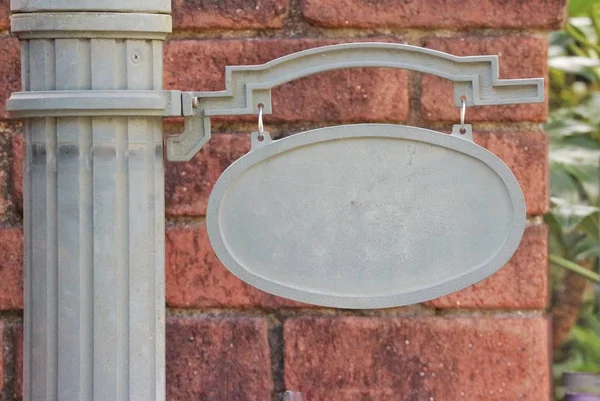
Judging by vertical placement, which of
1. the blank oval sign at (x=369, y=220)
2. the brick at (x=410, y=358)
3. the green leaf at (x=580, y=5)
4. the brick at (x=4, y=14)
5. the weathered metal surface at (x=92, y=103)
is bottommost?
the brick at (x=410, y=358)

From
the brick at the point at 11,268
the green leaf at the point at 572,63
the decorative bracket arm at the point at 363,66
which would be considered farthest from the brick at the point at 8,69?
the green leaf at the point at 572,63

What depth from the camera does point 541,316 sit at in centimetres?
106

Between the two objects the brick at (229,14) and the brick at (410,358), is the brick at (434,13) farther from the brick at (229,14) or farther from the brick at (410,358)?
the brick at (410,358)

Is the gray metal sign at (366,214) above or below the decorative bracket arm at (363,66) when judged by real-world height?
below

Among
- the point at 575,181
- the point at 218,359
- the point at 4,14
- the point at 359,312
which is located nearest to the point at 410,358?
the point at 359,312

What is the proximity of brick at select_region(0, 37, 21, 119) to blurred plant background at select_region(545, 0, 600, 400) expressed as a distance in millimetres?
715

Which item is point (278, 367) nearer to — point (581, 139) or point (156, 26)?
point (156, 26)

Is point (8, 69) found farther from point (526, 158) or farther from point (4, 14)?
point (526, 158)

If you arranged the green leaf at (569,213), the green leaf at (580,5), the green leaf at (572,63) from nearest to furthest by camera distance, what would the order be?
1. the green leaf at (569,213)
2. the green leaf at (580,5)
3. the green leaf at (572,63)

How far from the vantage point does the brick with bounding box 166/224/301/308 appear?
41.7 inches

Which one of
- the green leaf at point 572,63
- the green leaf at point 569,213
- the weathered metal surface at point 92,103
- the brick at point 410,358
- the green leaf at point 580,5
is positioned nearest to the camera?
the weathered metal surface at point 92,103

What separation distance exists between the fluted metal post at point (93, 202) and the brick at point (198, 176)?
330 mm

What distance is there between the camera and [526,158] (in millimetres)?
1055

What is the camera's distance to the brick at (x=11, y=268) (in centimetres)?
108
